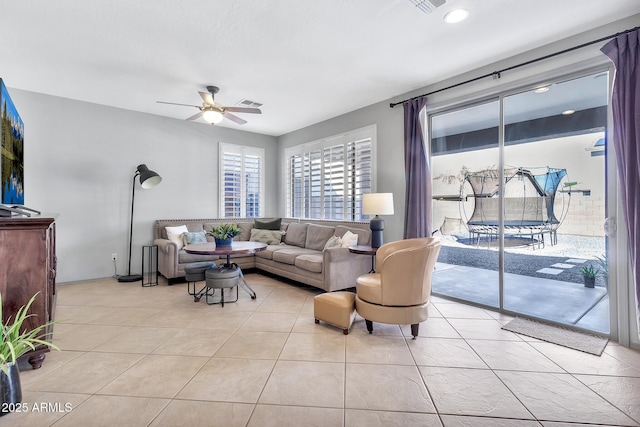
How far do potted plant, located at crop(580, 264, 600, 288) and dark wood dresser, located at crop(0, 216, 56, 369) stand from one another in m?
4.69

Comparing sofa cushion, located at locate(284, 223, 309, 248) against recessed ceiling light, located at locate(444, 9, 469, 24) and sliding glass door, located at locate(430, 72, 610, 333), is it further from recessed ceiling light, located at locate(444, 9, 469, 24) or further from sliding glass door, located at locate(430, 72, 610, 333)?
recessed ceiling light, located at locate(444, 9, 469, 24)

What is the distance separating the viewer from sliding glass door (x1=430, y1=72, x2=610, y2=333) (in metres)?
2.85

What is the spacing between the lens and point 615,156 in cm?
258

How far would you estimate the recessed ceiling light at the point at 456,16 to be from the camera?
96.6 inches

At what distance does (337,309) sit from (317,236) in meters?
2.28

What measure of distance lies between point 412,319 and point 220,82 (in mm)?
3575

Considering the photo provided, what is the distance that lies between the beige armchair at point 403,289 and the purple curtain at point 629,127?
1.53m

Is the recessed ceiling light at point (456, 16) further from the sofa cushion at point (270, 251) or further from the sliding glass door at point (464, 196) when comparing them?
the sofa cushion at point (270, 251)

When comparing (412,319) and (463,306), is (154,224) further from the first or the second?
(463,306)

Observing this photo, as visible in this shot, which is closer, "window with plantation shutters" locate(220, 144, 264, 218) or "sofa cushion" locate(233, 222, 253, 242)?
"sofa cushion" locate(233, 222, 253, 242)

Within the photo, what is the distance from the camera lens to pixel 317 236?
5.04 metres

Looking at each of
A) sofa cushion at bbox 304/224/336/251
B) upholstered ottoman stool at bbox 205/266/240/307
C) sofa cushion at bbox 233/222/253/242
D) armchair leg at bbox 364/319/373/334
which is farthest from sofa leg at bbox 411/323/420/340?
sofa cushion at bbox 233/222/253/242

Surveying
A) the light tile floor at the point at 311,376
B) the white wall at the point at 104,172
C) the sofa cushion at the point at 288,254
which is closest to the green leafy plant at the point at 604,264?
the light tile floor at the point at 311,376

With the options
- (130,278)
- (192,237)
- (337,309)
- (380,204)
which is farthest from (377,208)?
(130,278)
